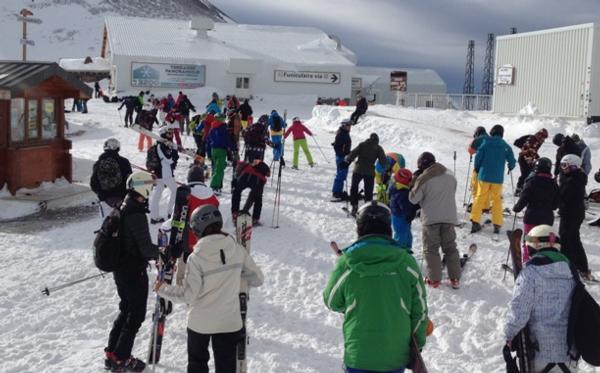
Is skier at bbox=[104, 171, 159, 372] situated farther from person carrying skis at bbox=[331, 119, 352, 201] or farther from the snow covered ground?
person carrying skis at bbox=[331, 119, 352, 201]

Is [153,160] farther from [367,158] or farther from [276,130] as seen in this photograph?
[276,130]

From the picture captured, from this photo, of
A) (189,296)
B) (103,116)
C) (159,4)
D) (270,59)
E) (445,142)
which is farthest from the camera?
(159,4)

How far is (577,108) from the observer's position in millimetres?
22312

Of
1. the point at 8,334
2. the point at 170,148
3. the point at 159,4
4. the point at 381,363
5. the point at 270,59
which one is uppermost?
the point at 159,4

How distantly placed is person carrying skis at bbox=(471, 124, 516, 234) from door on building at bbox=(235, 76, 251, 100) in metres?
39.8

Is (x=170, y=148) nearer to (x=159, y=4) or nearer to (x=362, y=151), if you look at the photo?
(x=362, y=151)

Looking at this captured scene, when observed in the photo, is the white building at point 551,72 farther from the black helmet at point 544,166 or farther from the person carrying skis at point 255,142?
the black helmet at point 544,166

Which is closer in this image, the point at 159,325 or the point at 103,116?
the point at 159,325

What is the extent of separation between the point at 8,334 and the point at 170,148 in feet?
15.4

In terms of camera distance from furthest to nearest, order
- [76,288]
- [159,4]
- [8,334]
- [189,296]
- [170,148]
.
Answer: [159,4]
[170,148]
[76,288]
[8,334]
[189,296]

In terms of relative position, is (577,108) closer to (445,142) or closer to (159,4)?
(445,142)

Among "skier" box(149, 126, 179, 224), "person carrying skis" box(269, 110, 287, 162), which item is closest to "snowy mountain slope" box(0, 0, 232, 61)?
"person carrying skis" box(269, 110, 287, 162)

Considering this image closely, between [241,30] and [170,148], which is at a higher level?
[241,30]

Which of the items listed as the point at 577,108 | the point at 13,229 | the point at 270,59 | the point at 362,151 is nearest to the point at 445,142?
the point at 577,108
